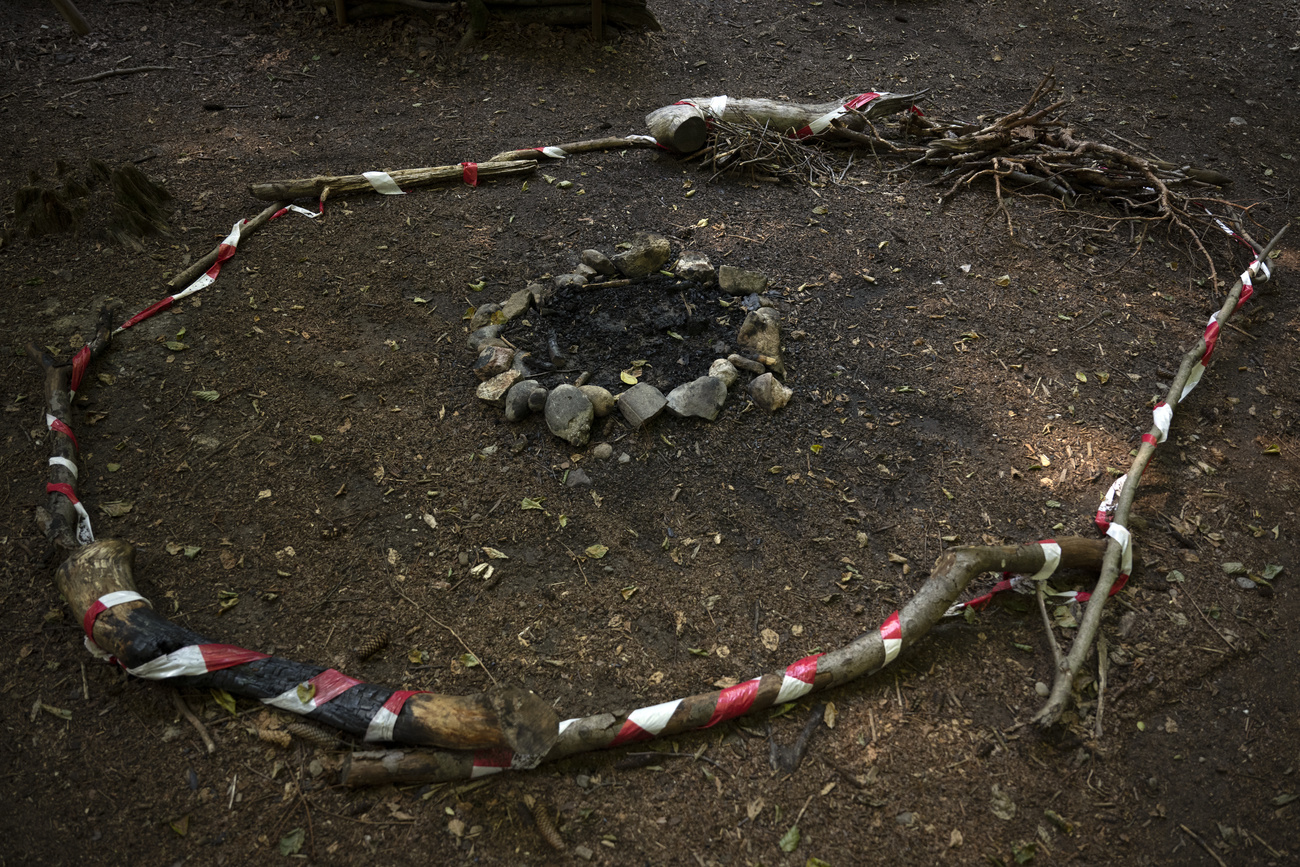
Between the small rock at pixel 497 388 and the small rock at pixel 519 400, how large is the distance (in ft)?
0.23

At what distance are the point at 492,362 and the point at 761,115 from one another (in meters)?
3.10

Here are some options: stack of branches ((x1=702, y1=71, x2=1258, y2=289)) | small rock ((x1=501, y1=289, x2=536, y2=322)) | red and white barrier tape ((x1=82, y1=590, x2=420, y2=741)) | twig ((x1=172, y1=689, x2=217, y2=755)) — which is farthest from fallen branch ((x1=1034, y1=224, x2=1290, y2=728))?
small rock ((x1=501, y1=289, x2=536, y2=322))

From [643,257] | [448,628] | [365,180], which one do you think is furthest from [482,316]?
[448,628]

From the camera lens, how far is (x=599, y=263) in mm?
4027

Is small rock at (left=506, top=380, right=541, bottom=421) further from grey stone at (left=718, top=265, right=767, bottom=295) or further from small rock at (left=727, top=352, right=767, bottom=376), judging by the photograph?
grey stone at (left=718, top=265, right=767, bottom=295)

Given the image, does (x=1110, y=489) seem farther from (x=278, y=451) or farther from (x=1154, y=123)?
(x=1154, y=123)

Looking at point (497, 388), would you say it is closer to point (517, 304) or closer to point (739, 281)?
point (517, 304)

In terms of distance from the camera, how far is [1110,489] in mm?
3027

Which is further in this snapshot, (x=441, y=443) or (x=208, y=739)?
(x=441, y=443)

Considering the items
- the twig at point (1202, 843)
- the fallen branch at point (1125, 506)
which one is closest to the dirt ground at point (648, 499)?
the twig at point (1202, 843)

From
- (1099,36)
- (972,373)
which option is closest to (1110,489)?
(972,373)

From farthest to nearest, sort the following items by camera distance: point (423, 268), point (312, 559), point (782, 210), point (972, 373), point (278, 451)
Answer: point (782, 210)
point (423, 268)
point (972, 373)
point (278, 451)
point (312, 559)

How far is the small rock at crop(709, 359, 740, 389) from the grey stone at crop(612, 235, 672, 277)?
2.98 feet

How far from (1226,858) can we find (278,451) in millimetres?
3752
